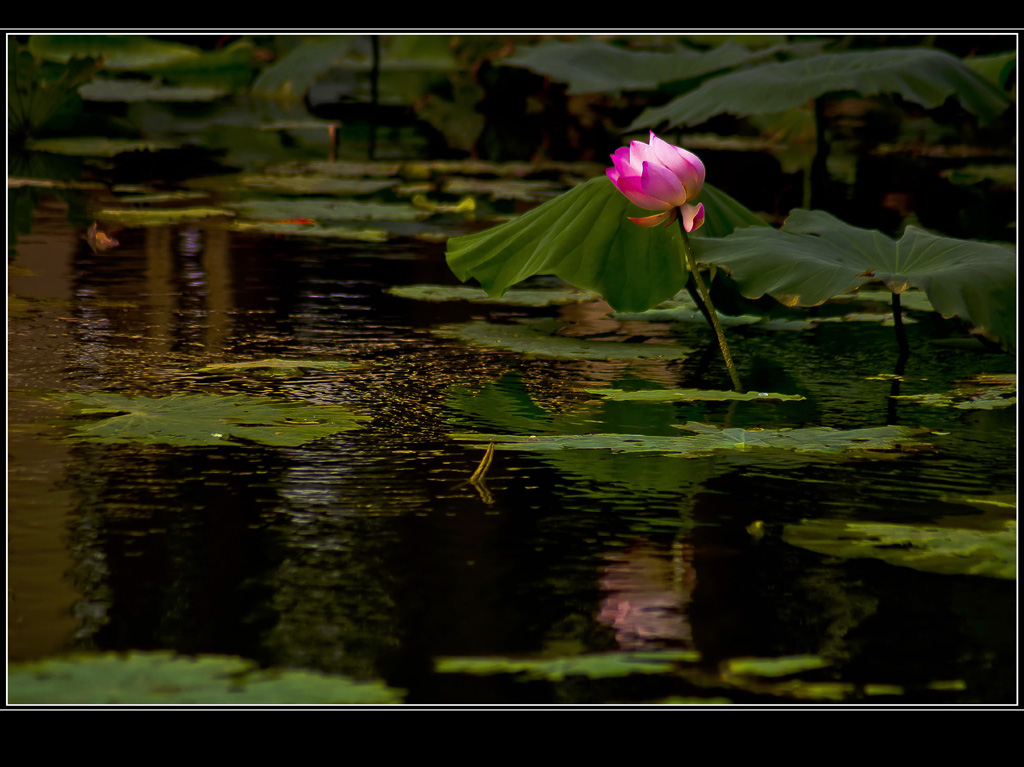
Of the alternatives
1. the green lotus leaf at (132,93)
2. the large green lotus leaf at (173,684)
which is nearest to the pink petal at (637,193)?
the large green lotus leaf at (173,684)

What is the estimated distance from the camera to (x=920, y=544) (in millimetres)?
1405

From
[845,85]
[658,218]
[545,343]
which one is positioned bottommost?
[545,343]

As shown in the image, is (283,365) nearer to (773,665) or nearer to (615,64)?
(773,665)

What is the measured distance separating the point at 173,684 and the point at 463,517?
0.48 m

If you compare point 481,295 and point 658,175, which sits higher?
point 658,175

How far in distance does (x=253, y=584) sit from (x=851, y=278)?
3.60 feet

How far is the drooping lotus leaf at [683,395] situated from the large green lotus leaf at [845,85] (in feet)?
7.32

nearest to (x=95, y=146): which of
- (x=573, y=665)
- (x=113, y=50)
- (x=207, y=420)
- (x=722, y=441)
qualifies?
(x=207, y=420)

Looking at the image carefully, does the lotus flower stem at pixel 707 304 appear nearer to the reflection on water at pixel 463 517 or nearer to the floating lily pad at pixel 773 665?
the reflection on water at pixel 463 517

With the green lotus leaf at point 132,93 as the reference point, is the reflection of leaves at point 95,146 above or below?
below

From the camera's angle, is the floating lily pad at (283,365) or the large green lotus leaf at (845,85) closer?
the floating lily pad at (283,365)

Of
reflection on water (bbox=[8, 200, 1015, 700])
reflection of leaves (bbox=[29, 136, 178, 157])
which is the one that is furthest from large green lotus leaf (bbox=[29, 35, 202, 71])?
reflection on water (bbox=[8, 200, 1015, 700])

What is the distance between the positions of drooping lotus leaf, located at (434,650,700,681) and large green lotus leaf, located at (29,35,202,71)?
11519 millimetres

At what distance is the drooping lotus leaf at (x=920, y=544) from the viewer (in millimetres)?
1351
